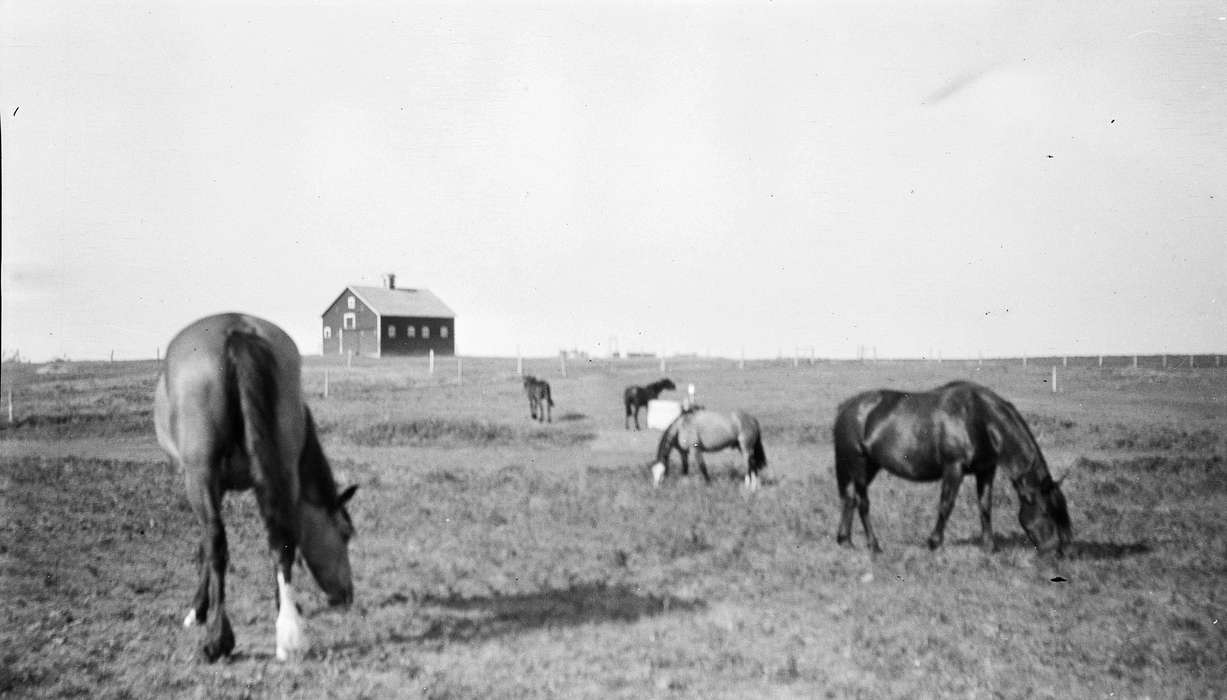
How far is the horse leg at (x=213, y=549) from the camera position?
5.50m

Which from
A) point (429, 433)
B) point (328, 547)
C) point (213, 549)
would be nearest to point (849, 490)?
point (328, 547)

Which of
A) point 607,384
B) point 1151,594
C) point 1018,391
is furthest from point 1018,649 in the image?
point 607,384

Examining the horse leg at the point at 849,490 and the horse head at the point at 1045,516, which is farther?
the horse leg at the point at 849,490

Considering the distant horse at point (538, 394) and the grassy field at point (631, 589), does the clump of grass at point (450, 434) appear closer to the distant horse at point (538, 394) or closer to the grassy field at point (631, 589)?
the distant horse at point (538, 394)

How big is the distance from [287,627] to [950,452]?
25.3ft

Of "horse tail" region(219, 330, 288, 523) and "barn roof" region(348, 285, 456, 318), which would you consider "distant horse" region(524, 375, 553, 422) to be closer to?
"horse tail" region(219, 330, 288, 523)

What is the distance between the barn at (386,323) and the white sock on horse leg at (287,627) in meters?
45.1

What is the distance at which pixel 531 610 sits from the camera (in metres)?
7.51

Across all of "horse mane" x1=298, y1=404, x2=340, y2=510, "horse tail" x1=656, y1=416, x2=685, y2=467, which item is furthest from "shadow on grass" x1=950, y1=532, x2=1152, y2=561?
"horse mane" x1=298, y1=404, x2=340, y2=510

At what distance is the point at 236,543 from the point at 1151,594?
417 inches

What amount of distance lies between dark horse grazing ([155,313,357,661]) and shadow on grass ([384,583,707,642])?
1343 millimetres

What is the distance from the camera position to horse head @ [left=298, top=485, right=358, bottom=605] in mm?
6395

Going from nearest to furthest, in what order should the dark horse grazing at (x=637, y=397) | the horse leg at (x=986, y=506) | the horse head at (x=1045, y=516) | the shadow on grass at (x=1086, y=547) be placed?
1. the horse head at (x=1045, y=516)
2. the shadow on grass at (x=1086, y=547)
3. the horse leg at (x=986, y=506)
4. the dark horse grazing at (x=637, y=397)

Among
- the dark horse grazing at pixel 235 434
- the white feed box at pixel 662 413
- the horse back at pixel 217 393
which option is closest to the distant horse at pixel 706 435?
the white feed box at pixel 662 413
